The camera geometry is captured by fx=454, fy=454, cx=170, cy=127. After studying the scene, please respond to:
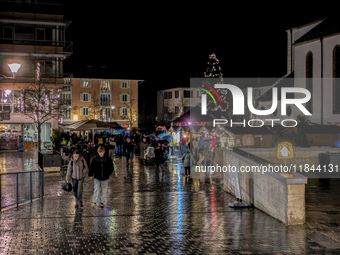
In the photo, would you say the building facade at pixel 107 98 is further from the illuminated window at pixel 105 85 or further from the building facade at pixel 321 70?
the building facade at pixel 321 70

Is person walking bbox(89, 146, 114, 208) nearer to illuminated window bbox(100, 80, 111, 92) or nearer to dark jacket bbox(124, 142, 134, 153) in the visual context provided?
dark jacket bbox(124, 142, 134, 153)

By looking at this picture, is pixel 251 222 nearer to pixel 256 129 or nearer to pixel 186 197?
pixel 186 197

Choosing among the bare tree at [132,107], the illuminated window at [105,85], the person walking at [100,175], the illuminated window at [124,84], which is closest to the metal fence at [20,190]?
the person walking at [100,175]

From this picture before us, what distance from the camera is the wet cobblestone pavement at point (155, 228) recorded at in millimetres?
7656

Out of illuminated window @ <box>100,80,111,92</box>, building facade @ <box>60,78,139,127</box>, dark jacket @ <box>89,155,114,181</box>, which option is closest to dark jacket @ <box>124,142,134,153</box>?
dark jacket @ <box>89,155,114,181</box>

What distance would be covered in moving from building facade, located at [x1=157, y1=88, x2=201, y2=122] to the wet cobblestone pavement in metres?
71.5

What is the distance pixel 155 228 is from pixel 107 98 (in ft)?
238

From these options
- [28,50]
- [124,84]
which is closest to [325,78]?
[28,50]

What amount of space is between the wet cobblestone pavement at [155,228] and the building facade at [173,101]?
7155 centimetres

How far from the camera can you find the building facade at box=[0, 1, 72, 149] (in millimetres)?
42562

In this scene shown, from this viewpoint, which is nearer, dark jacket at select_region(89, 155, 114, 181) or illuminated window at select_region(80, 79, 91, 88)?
dark jacket at select_region(89, 155, 114, 181)

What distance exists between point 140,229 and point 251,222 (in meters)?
2.42

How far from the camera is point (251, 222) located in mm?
9742

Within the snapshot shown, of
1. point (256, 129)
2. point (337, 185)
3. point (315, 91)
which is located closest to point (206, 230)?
point (337, 185)
